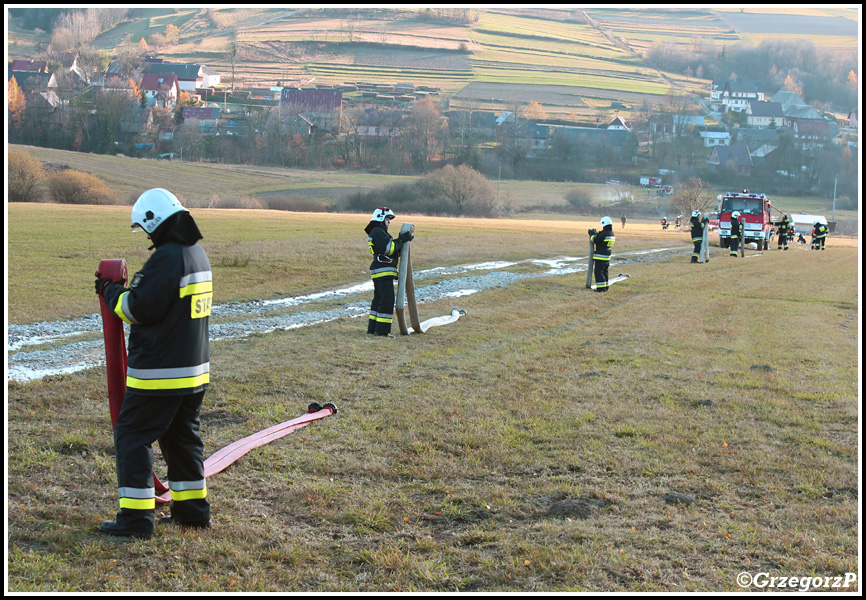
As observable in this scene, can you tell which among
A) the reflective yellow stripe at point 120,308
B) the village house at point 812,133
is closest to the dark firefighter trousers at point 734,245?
the reflective yellow stripe at point 120,308

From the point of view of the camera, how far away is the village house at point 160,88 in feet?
369

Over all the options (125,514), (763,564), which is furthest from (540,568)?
(125,514)

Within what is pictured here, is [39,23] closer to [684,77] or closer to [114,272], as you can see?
[684,77]

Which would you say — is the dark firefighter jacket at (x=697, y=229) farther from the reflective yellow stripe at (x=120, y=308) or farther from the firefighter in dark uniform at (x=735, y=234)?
the reflective yellow stripe at (x=120, y=308)

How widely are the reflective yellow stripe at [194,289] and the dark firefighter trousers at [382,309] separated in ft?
25.2

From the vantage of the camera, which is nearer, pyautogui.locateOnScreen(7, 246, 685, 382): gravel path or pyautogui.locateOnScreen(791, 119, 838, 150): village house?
pyautogui.locateOnScreen(7, 246, 685, 382): gravel path

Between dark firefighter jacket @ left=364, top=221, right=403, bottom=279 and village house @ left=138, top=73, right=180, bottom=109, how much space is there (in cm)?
10968

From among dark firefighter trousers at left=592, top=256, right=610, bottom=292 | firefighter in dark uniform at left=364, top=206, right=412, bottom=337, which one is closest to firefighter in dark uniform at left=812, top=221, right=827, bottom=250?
dark firefighter trousers at left=592, top=256, right=610, bottom=292

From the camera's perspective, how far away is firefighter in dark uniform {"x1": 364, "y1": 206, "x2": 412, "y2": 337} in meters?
12.2

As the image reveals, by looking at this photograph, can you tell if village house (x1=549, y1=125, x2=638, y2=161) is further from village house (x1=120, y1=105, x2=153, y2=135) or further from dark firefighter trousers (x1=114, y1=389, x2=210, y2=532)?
dark firefighter trousers (x1=114, y1=389, x2=210, y2=532)

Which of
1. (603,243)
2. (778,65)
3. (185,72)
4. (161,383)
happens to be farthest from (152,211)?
(778,65)

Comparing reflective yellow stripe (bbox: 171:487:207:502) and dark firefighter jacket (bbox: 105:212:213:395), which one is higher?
dark firefighter jacket (bbox: 105:212:213:395)

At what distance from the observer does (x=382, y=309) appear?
41.0 ft

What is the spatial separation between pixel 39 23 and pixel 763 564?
161m
